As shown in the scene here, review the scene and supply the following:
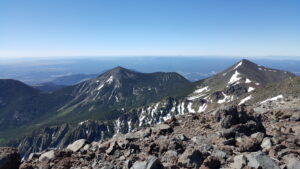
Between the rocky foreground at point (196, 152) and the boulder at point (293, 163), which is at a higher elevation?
the boulder at point (293, 163)

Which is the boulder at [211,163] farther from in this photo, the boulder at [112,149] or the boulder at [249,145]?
the boulder at [112,149]

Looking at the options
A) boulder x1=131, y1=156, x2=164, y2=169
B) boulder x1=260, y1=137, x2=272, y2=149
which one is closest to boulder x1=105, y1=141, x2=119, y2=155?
boulder x1=131, y1=156, x2=164, y2=169

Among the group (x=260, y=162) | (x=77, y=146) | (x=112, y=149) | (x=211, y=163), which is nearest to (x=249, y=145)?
A: (x=260, y=162)

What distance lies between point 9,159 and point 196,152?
9348 millimetres

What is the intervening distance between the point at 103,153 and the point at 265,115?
1591cm

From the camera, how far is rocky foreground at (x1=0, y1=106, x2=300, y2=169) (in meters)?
10.4

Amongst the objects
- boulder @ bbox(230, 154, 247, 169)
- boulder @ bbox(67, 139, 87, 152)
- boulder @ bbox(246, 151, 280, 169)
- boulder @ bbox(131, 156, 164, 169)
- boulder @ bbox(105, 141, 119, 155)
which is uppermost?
boulder @ bbox(246, 151, 280, 169)

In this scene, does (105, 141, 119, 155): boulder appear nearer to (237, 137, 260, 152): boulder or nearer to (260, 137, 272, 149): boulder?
(237, 137, 260, 152): boulder

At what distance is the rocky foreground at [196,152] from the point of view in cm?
1041

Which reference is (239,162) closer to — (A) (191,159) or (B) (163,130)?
(A) (191,159)

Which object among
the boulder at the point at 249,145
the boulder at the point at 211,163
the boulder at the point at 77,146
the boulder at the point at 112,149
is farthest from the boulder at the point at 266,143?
the boulder at the point at 77,146

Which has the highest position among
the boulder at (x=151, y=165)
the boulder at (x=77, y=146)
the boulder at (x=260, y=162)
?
the boulder at (x=260, y=162)

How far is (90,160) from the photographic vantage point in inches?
500

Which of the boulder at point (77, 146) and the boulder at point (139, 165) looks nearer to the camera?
the boulder at point (139, 165)
